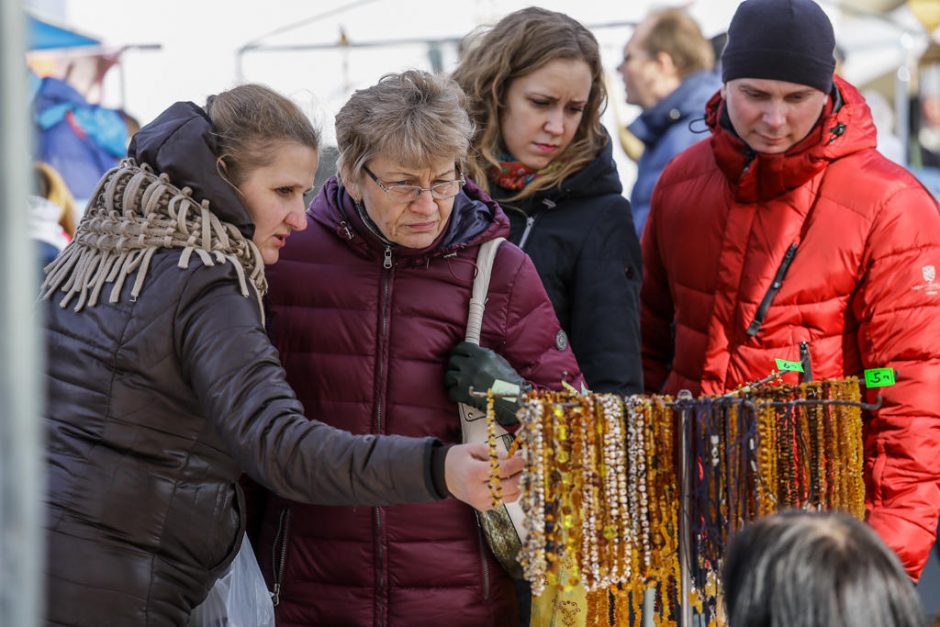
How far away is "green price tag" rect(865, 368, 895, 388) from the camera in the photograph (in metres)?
2.52

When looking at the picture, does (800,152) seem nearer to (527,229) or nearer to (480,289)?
(527,229)

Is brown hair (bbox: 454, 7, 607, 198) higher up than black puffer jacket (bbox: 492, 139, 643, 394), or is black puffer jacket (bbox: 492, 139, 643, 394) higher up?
brown hair (bbox: 454, 7, 607, 198)

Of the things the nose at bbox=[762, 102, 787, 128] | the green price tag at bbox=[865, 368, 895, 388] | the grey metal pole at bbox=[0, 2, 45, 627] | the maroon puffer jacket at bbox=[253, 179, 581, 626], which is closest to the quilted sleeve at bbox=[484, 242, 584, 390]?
the maroon puffer jacket at bbox=[253, 179, 581, 626]

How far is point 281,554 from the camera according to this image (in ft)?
7.82

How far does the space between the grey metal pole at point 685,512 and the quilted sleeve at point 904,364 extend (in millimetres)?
625

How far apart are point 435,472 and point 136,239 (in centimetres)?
61

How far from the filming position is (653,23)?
485 cm

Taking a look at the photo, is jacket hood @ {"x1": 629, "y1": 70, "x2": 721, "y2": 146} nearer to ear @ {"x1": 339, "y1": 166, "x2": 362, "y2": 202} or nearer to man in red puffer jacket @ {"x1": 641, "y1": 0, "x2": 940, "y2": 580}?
man in red puffer jacket @ {"x1": 641, "y1": 0, "x2": 940, "y2": 580}

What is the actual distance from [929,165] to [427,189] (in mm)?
4249

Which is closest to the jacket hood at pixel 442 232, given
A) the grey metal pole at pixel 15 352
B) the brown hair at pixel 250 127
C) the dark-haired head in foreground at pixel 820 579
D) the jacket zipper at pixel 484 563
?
the brown hair at pixel 250 127

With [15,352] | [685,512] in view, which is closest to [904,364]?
[685,512]

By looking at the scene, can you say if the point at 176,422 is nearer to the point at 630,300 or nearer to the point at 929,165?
the point at 630,300

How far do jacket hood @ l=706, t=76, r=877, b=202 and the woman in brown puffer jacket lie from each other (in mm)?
1169

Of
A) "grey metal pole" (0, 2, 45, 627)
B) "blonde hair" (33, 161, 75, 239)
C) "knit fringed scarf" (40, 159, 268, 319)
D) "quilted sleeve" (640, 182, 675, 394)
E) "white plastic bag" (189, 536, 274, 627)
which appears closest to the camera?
"grey metal pole" (0, 2, 45, 627)
